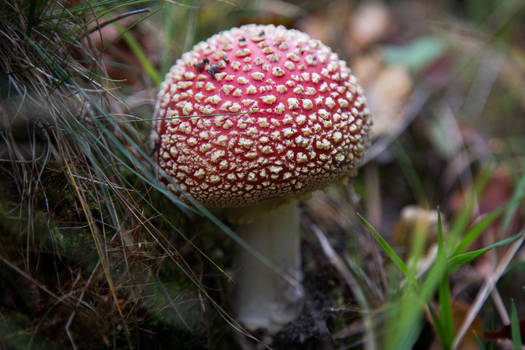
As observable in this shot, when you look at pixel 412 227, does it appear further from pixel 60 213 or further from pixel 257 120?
pixel 60 213

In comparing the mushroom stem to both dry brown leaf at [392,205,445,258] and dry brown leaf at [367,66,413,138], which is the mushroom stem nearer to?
dry brown leaf at [392,205,445,258]

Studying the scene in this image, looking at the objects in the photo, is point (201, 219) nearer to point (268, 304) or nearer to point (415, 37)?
→ point (268, 304)

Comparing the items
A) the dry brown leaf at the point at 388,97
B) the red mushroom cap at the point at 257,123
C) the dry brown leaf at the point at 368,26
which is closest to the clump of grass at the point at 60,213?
the red mushroom cap at the point at 257,123

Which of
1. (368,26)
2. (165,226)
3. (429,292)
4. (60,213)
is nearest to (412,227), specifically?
(429,292)

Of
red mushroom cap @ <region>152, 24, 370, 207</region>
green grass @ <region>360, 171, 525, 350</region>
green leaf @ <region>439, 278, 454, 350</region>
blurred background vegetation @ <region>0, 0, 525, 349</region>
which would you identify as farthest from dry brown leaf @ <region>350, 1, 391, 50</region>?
green leaf @ <region>439, 278, 454, 350</region>

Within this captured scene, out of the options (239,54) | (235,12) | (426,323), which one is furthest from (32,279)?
(235,12)

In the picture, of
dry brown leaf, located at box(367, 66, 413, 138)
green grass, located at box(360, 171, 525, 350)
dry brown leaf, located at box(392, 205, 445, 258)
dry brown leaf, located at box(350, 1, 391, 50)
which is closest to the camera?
green grass, located at box(360, 171, 525, 350)

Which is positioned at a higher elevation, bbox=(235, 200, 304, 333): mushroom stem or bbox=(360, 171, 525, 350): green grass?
bbox=(360, 171, 525, 350): green grass
